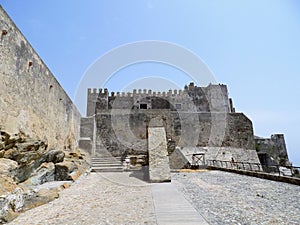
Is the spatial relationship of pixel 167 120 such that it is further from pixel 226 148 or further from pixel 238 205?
pixel 238 205

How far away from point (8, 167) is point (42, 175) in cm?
126

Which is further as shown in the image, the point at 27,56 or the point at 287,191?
the point at 27,56

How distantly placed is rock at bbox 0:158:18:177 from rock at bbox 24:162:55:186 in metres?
0.55

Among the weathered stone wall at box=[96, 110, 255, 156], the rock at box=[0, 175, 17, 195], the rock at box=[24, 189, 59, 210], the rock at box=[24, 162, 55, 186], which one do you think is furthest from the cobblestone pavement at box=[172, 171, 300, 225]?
the weathered stone wall at box=[96, 110, 255, 156]

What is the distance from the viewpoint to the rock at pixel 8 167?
3110 mm

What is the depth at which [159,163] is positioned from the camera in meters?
5.71

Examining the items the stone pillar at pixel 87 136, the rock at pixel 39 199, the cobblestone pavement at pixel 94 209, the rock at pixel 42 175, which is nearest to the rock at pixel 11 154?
the rock at pixel 42 175

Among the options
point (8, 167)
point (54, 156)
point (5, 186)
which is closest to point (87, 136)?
point (54, 156)

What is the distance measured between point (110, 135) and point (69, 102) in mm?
5059

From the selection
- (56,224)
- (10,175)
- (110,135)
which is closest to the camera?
(56,224)

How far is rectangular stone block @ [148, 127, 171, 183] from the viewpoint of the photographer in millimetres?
5156

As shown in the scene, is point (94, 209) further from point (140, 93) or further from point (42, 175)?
point (140, 93)

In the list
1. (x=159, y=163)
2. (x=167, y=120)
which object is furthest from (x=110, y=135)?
(x=159, y=163)

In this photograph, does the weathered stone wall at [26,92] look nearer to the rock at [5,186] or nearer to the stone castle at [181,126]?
the rock at [5,186]
